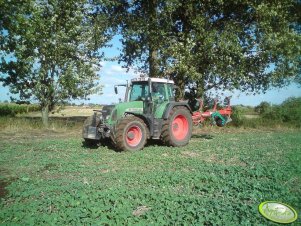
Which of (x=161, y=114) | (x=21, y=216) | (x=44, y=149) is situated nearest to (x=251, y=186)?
(x=21, y=216)

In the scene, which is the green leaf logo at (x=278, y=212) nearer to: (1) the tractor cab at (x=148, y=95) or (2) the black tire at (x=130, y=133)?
(2) the black tire at (x=130, y=133)

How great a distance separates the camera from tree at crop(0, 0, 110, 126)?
17875mm

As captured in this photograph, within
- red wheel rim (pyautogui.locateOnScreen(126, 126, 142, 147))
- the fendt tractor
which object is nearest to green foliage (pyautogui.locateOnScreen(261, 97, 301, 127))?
the fendt tractor

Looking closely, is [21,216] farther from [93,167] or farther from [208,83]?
[208,83]

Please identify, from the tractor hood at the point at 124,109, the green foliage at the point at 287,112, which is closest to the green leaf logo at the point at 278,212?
the tractor hood at the point at 124,109

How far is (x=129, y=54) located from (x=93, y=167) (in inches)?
543

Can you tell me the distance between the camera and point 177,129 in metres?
14.1

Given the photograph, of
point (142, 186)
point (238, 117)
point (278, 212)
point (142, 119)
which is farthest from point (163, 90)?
point (238, 117)

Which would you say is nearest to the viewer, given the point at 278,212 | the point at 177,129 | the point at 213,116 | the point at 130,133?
the point at 278,212

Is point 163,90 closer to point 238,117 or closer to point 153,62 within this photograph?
point 153,62

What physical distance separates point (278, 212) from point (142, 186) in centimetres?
286

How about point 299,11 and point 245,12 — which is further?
point 299,11

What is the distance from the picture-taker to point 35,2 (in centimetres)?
1881

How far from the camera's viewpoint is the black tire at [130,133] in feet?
37.4
